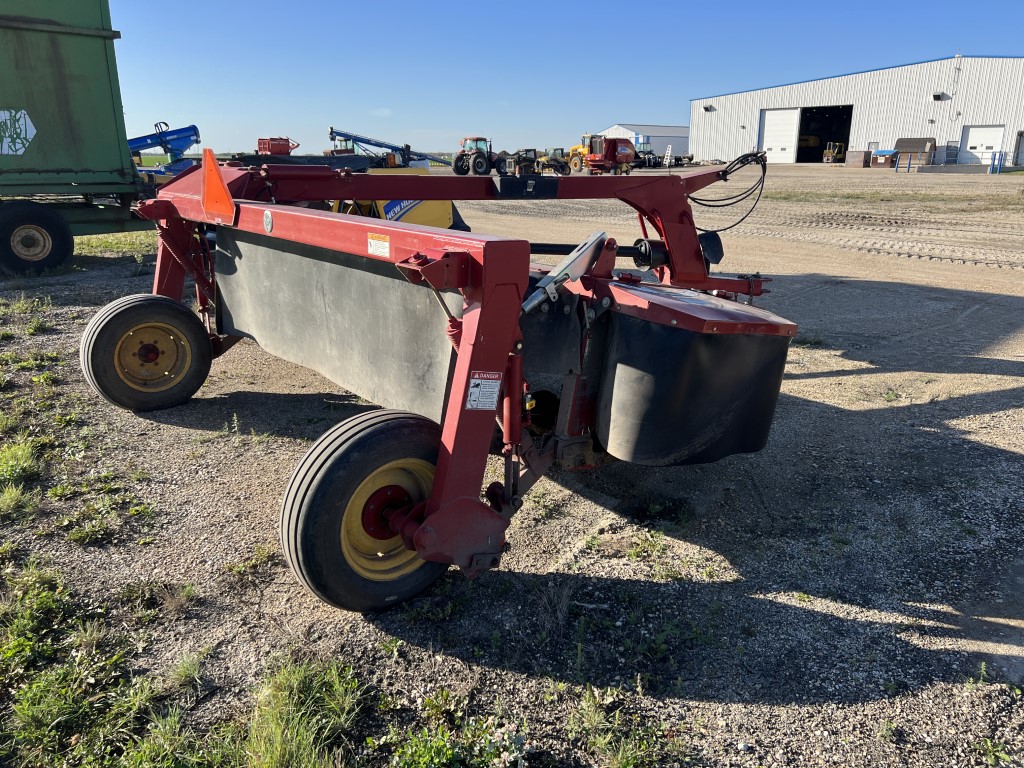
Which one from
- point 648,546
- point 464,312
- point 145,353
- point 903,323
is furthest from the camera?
point 903,323

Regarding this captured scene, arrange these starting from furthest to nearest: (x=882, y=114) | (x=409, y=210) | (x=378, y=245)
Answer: (x=882, y=114), (x=409, y=210), (x=378, y=245)

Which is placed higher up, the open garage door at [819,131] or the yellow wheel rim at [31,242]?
the open garage door at [819,131]

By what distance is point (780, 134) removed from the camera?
53875mm

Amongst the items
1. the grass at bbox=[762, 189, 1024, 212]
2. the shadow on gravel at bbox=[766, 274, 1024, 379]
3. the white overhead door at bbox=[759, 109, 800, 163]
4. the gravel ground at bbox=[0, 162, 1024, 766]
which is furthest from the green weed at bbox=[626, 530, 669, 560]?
the white overhead door at bbox=[759, 109, 800, 163]

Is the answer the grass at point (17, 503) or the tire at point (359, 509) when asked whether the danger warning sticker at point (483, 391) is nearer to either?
the tire at point (359, 509)

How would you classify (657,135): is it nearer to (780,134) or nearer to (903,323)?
(780,134)

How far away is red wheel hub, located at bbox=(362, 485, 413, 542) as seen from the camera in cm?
270

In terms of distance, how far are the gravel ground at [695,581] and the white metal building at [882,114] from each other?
37.0m

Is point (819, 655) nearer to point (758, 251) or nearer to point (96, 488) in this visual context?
point (96, 488)

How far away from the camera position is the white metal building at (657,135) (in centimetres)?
7406

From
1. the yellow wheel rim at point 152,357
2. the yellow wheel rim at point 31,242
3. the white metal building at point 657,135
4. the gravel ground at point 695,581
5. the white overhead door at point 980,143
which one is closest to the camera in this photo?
the gravel ground at point 695,581

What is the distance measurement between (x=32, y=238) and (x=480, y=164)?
6.03m

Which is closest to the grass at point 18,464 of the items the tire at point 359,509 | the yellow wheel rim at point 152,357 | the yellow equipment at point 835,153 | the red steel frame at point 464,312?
the yellow wheel rim at point 152,357

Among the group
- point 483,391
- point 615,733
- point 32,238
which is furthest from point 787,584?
point 32,238
